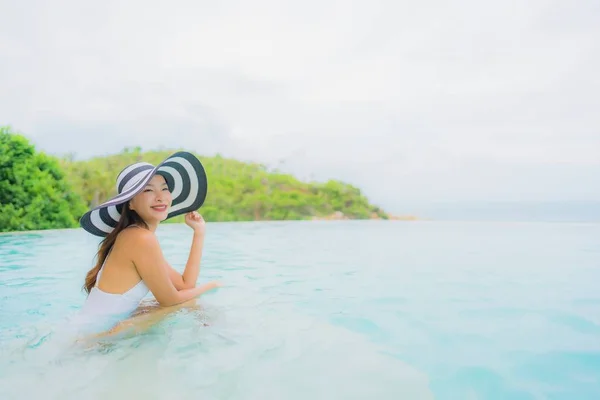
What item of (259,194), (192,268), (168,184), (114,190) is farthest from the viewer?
(259,194)

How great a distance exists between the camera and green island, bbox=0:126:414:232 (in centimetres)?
1054

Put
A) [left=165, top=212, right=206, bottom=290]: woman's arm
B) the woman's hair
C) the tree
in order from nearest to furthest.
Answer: the woman's hair < [left=165, top=212, right=206, bottom=290]: woman's arm < the tree

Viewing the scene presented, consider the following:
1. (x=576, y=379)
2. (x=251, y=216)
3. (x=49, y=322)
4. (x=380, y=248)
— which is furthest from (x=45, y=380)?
(x=251, y=216)

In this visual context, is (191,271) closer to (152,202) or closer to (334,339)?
(152,202)

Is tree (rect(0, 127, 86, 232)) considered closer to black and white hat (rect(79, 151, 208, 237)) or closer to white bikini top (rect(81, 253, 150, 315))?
black and white hat (rect(79, 151, 208, 237))

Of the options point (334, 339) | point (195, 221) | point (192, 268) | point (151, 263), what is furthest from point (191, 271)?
point (334, 339)

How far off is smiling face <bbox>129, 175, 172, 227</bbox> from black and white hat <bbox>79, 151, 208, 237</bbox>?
0.05m

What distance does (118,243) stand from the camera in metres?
2.15

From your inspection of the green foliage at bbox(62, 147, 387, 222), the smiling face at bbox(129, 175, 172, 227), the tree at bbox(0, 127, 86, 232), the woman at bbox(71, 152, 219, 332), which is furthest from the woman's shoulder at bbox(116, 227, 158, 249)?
the green foliage at bbox(62, 147, 387, 222)

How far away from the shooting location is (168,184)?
2.45 m

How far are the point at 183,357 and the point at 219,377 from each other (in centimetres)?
26

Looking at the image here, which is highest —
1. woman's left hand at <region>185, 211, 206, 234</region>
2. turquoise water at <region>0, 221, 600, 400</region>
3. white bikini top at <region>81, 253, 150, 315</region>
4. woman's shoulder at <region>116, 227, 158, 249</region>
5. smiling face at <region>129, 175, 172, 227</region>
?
smiling face at <region>129, 175, 172, 227</region>

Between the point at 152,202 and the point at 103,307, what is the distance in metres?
0.53

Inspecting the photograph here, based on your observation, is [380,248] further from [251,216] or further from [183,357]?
[251,216]
